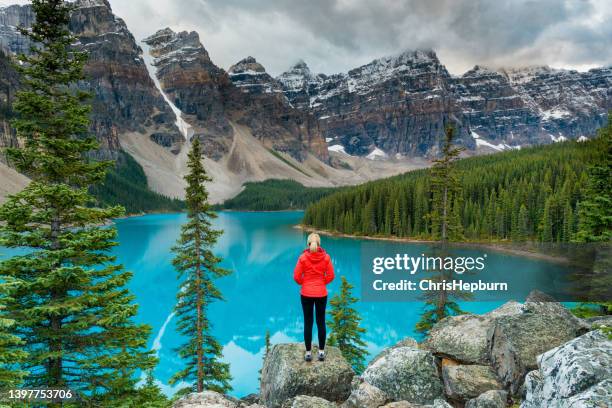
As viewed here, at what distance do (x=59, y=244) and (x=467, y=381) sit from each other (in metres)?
11.0

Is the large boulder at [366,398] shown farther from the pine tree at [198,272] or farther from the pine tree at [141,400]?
the pine tree at [198,272]

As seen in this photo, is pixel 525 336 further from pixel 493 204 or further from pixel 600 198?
pixel 493 204

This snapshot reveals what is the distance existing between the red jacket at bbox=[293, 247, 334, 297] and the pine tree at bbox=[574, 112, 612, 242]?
16.5 metres

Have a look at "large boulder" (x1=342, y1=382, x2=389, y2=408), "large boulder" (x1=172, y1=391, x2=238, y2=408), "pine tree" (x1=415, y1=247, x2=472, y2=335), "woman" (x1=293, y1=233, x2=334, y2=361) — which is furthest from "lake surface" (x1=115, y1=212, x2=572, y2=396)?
"large boulder" (x1=172, y1=391, x2=238, y2=408)

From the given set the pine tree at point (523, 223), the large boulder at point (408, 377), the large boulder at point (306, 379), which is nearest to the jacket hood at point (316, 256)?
the large boulder at point (306, 379)

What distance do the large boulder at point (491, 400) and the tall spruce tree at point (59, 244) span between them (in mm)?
8238

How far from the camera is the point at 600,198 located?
1898cm

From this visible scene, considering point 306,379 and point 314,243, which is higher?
point 314,243

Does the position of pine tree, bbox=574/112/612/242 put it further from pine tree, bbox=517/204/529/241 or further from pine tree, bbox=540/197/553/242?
pine tree, bbox=517/204/529/241

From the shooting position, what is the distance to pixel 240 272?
66.2 meters

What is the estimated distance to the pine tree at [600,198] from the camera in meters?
19.5

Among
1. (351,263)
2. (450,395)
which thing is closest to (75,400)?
(450,395)

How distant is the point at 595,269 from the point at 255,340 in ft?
96.3
